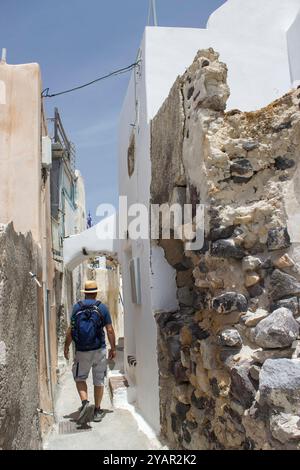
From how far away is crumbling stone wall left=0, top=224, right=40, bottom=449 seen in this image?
6.99 ft

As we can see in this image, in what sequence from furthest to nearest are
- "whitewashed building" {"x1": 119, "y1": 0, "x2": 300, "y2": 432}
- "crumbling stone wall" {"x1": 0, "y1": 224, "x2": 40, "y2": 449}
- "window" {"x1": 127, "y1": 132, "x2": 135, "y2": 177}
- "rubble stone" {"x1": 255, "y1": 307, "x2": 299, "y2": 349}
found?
"window" {"x1": 127, "y1": 132, "x2": 135, "y2": 177} < "whitewashed building" {"x1": 119, "y1": 0, "x2": 300, "y2": 432} < "rubble stone" {"x1": 255, "y1": 307, "x2": 299, "y2": 349} < "crumbling stone wall" {"x1": 0, "y1": 224, "x2": 40, "y2": 449}

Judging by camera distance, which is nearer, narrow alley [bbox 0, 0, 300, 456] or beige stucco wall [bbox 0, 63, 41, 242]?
narrow alley [bbox 0, 0, 300, 456]

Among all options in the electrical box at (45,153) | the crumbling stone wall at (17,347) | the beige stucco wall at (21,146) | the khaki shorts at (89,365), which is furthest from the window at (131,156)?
the crumbling stone wall at (17,347)

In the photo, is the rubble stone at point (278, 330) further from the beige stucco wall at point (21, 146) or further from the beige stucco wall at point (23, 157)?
the beige stucco wall at point (21, 146)

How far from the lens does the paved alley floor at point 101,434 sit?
3.95 m

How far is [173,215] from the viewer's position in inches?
155

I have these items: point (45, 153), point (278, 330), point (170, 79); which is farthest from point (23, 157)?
point (278, 330)

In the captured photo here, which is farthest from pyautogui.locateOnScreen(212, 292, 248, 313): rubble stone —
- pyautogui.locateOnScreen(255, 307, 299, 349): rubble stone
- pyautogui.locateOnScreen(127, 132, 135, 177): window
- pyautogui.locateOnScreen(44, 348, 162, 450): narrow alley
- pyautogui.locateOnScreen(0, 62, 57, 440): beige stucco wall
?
pyautogui.locateOnScreen(127, 132, 135, 177): window

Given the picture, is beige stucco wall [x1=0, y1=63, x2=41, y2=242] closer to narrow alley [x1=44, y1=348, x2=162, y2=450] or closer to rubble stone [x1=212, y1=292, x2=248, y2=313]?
narrow alley [x1=44, y1=348, x2=162, y2=450]
